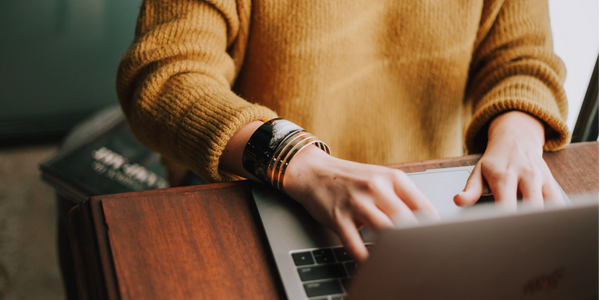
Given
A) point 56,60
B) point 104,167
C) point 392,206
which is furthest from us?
point 56,60

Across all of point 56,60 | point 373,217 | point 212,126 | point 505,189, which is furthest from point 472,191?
point 56,60

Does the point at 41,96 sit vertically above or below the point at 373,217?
below

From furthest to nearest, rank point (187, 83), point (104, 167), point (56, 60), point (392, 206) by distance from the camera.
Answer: point (56, 60) < point (104, 167) < point (187, 83) < point (392, 206)

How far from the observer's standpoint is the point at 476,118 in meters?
0.64

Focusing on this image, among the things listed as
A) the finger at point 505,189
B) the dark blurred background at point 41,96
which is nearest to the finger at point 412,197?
the finger at point 505,189

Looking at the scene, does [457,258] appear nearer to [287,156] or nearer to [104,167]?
[287,156]

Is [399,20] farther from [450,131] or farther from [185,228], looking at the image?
[185,228]

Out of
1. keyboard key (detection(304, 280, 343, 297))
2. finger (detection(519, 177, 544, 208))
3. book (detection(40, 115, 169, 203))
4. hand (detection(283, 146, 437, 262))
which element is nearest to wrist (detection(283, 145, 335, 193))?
hand (detection(283, 146, 437, 262))

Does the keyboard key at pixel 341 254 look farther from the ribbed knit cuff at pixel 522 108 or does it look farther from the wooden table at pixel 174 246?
the ribbed knit cuff at pixel 522 108

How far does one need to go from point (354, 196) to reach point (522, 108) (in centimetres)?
34

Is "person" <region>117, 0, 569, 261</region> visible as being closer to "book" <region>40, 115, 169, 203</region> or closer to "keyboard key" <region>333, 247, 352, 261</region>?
"keyboard key" <region>333, 247, 352, 261</region>

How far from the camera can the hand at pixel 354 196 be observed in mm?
399

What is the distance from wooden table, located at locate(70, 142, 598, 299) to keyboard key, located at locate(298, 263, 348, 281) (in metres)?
0.02

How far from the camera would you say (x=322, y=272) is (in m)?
0.38
